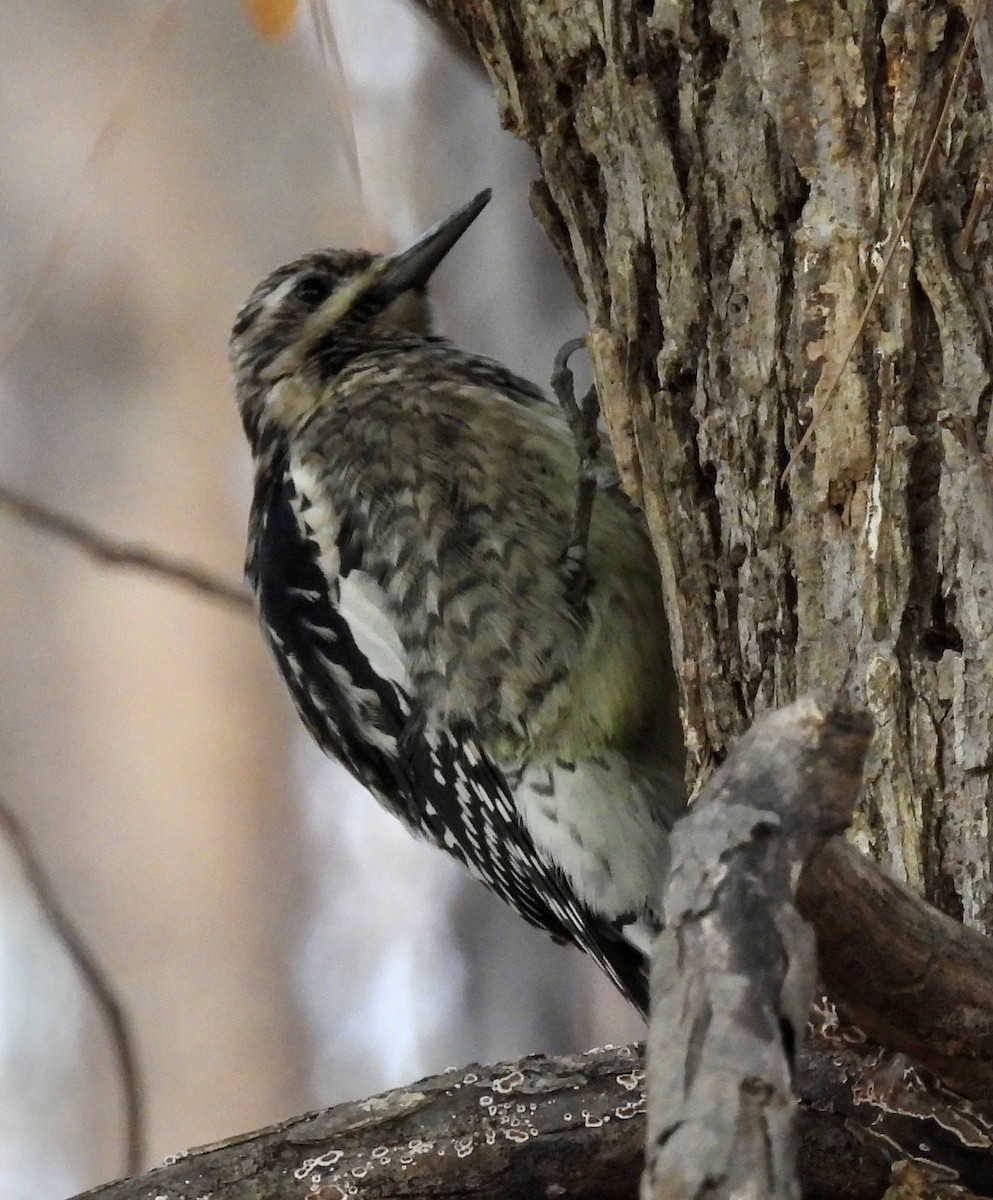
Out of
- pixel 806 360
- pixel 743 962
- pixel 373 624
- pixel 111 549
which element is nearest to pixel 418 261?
pixel 373 624

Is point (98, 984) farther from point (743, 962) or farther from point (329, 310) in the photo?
point (743, 962)

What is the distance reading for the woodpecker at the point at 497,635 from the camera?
1.69 metres

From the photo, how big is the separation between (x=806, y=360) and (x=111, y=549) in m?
1.80

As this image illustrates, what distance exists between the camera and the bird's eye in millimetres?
2205

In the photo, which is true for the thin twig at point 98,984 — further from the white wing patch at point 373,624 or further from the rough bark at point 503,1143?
the rough bark at point 503,1143

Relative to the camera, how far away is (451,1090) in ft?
3.73

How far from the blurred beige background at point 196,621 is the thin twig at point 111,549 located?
0.06 meters

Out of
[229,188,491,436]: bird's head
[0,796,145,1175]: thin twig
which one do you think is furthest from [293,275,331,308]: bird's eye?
[0,796,145,1175]: thin twig

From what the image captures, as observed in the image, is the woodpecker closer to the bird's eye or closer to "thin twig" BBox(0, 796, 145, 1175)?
the bird's eye

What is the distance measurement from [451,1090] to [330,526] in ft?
2.73

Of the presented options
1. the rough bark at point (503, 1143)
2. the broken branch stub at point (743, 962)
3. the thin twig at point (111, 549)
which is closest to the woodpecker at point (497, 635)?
the rough bark at point (503, 1143)

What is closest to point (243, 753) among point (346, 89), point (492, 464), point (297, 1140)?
point (346, 89)

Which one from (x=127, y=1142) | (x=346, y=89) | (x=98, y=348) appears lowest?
(x=127, y=1142)

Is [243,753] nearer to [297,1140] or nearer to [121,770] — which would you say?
[121,770]
